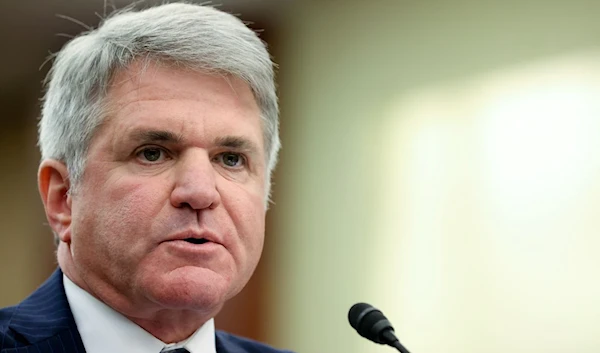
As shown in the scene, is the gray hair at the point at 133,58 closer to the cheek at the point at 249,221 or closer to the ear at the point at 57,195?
the ear at the point at 57,195

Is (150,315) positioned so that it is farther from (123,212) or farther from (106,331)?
(123,212)

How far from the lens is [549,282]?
3.29 meters

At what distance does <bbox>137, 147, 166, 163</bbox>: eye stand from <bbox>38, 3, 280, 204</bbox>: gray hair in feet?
0.37

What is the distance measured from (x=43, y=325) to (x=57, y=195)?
28 cm

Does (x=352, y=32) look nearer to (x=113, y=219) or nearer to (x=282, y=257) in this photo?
(x=282, y=257)

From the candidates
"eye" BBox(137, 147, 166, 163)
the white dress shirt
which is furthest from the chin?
"eye" BBox(137, 147, 166, 163)

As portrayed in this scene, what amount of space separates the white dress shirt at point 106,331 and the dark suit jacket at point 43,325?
0.02 meters

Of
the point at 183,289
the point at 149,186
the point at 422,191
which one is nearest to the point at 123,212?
the point at 149,186

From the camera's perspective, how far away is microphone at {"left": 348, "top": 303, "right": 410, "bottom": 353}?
1.54 metres

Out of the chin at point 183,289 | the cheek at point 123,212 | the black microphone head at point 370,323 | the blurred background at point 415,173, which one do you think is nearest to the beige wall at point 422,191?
the blurred background at point 415,173

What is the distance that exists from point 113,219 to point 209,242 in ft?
0.63

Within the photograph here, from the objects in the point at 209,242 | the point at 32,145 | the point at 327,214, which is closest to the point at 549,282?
the point at 327,214

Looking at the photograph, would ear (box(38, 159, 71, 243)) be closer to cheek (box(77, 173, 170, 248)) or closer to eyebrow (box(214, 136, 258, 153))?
cheek (box(77, 173, 170, 248))

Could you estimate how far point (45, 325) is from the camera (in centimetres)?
159
